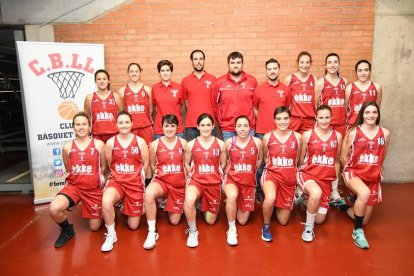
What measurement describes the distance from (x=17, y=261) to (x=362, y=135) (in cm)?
416

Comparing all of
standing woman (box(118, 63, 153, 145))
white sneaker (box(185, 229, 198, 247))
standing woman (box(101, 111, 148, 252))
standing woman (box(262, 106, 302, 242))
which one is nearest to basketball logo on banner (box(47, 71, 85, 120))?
standing woman (box(118, 63, 153, 145))

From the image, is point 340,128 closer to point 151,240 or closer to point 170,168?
point 170,168

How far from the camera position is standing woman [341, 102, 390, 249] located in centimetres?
373

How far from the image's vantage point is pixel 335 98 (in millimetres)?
4629

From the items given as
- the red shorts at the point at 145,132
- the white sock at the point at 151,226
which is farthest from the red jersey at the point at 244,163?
the red shorts at the point at 145,132

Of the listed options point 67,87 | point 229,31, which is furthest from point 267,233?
point 67,87

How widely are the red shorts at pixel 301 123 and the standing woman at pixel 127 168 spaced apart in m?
2.19

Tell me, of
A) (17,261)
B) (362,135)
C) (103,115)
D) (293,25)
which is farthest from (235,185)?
(293,25)

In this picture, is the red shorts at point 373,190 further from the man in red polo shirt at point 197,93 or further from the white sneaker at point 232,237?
the man in red polo shirt at point 197,93

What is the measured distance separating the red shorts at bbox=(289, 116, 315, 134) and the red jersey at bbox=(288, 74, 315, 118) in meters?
0.05

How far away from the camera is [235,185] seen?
3.93m

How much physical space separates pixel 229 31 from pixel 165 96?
1682 millimetres

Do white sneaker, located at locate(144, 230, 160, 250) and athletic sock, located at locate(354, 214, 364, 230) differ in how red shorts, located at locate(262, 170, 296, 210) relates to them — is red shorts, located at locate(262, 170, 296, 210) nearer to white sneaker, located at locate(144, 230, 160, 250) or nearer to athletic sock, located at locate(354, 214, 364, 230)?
athletic sock, located at locate(354, 214, 364, 230)

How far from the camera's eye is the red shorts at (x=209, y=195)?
154 inches
